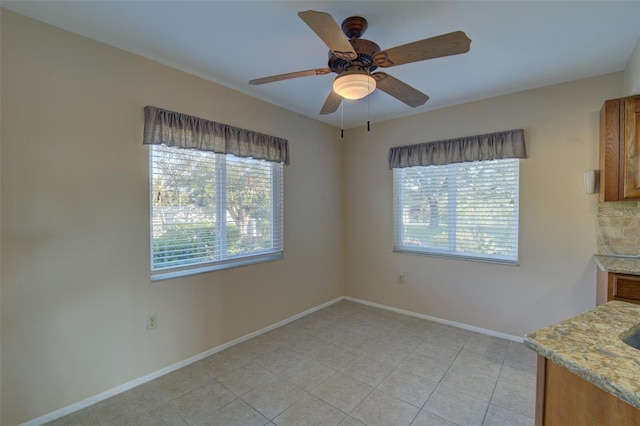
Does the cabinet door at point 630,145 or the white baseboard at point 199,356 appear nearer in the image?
the white baseboard at point 199,356

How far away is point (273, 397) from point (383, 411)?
0.77 metres

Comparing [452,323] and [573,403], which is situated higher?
[573,403]

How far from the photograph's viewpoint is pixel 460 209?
10.6ft

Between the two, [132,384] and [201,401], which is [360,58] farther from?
[132,384]

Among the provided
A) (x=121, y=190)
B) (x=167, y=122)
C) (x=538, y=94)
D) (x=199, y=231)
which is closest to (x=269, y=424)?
(x=199, y=231)

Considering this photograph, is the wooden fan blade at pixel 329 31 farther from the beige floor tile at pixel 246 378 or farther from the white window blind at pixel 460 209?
the beige floor tile at pixel 246 378

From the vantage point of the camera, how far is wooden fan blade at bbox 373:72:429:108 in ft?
6.08

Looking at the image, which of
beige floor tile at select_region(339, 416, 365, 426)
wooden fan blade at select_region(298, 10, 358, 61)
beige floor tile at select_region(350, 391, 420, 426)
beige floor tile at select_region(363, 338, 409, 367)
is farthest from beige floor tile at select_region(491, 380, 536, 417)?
wooden fan blade at select_region(298, 10, 358, 61)

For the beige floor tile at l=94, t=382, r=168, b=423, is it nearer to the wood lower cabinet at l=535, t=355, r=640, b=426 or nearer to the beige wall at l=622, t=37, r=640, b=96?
the wood lower cabinet at l=535, t=355, r=640, b=426

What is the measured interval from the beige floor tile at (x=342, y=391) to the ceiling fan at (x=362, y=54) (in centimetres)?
209

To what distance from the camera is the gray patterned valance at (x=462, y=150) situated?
9.27 feet

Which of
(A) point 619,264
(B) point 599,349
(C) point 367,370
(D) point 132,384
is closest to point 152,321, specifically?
(D) point 132,384

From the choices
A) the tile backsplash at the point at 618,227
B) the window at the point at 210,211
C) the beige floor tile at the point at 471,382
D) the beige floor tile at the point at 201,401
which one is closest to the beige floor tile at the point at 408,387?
the beige floor tile at the point at 471,382

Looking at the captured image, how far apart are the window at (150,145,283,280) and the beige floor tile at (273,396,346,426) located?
4.50 feet
